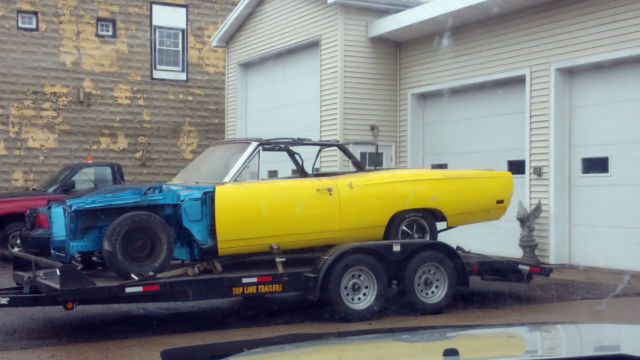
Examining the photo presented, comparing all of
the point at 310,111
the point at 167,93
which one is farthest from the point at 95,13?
the point at 310,111

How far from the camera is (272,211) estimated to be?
855cm

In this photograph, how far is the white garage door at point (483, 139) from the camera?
1409cm

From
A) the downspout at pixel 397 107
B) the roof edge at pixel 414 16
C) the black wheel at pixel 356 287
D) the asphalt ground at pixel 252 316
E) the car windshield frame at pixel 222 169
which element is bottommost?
the asphalt ground at pixel 252 316

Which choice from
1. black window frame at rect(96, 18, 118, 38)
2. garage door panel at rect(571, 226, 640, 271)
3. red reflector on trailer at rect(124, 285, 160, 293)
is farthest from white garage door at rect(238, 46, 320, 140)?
red reflector on trailer at rect(124, 285, 160, 293)

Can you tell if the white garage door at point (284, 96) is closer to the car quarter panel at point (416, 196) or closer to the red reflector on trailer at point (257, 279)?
the car quarter panel at point (416, 196)

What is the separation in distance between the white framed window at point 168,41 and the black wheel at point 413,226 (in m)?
15.2

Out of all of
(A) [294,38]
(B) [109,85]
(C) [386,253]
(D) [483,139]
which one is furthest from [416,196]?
(B) [109,85]

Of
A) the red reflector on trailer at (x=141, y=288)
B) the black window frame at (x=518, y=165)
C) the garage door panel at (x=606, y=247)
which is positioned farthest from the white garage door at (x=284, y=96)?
the red reflector on trailer at (x=141, y=288)

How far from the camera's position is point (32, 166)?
823 inches

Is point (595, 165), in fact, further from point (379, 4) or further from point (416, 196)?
point (379, 4)

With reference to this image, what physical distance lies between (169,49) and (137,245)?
16.3m

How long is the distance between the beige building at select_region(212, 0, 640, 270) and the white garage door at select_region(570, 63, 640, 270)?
0.02 meters

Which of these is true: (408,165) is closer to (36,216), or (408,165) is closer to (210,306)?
(210,306)

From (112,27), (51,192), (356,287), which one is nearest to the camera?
(356,287)
